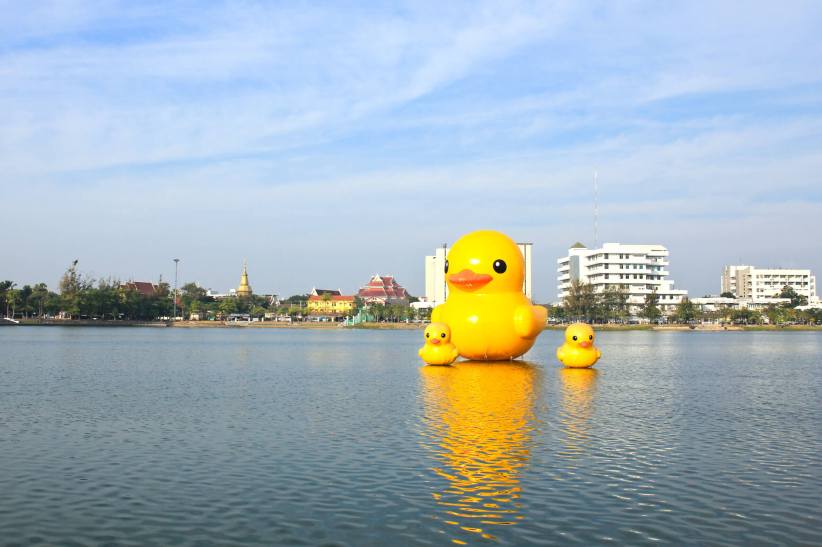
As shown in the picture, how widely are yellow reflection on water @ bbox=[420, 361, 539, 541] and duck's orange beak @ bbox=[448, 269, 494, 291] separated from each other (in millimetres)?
4437

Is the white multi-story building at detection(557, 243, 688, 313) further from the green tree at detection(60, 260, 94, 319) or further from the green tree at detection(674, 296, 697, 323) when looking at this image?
the green tree at detection(60, 260, 94, 319)

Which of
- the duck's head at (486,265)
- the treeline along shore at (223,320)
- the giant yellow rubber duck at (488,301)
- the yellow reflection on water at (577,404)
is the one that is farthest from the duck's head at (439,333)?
the treeline along shore at (223,320)

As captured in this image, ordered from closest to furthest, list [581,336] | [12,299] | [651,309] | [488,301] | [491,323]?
[491,323], [488,301], [581,336], [12,299], [651,309]

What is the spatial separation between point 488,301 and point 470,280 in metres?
1.20

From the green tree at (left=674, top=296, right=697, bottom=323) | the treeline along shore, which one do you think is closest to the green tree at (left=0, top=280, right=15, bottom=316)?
the treeline along shore

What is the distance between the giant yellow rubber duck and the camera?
3284 cm

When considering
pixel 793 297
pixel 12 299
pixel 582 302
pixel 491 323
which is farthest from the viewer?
pixel 793 297

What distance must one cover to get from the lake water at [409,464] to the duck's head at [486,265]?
6218mm

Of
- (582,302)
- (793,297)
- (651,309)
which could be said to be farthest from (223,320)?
(793,297)

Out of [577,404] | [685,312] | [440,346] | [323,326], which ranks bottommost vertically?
[577,404]

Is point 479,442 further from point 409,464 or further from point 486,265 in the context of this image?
point 486,265

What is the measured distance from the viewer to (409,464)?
14.0m

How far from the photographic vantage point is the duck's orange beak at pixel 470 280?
32694 millimetres

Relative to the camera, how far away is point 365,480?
Answer: 42.0 feet
